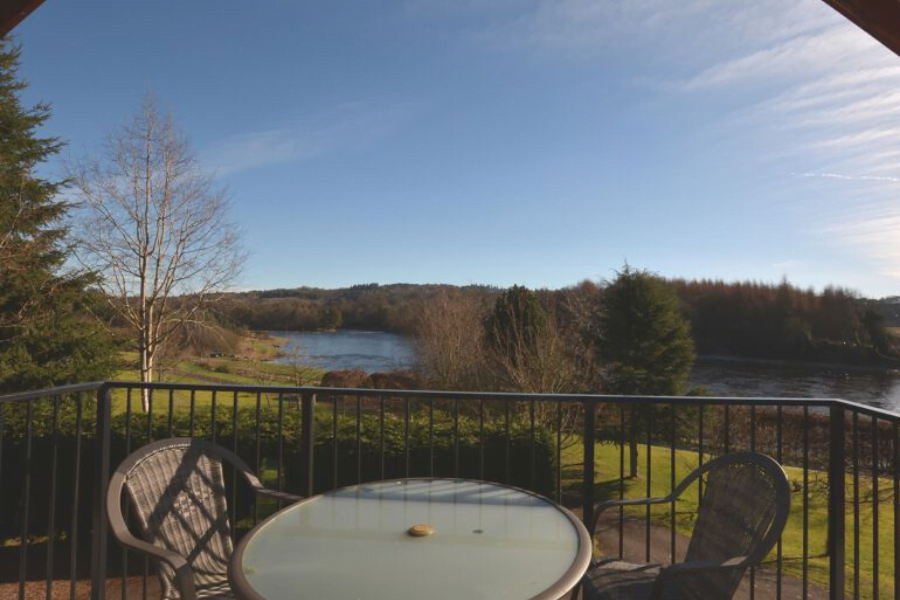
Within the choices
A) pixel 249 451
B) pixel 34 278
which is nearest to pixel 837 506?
pixel 249 451

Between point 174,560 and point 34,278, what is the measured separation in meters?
14.3

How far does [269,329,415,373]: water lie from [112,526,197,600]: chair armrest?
781 inches

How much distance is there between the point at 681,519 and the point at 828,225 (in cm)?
1093

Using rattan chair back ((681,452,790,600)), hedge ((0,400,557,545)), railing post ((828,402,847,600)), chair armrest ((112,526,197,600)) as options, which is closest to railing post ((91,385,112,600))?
chair armrest ((112,526,197,600))

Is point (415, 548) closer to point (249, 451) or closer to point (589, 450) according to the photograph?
point (589, 450)

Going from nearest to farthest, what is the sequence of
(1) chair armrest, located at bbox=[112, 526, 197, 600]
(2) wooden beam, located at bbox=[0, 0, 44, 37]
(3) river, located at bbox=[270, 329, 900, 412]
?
(1) chair armrest, located at bbox=[112, 526, 197, 600] < (2) wooden beam, located at bbox=[0, 0, 44, 37] < (3) river, located at bbox=[270, 329, 900, 412]

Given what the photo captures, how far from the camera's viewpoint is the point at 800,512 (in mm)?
11102

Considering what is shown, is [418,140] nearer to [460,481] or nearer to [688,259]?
[460,481]

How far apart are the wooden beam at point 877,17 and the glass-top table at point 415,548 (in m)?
1.78

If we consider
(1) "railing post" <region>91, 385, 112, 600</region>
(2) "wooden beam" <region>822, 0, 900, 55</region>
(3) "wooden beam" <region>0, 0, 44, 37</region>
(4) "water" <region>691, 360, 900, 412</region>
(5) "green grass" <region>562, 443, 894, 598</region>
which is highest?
(3) "wooden beam" <region>0, 0, 44, 37</region>

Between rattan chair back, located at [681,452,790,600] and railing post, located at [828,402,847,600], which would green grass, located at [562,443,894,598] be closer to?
railing post, located at [828,402,847,600]

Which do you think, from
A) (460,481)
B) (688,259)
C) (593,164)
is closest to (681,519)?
(593,164)

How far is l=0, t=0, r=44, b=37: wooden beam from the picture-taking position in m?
2.01

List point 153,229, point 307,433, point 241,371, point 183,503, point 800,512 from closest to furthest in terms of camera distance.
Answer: point 183,503 < point 307,433 < point 800,512 < point 153,229 < point 241,371
